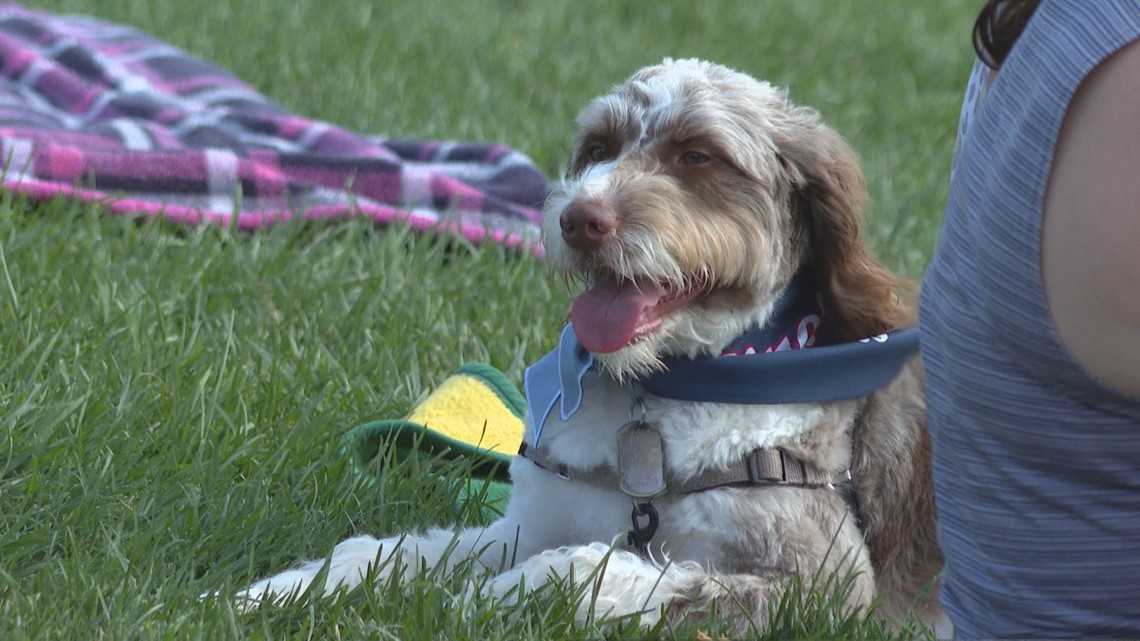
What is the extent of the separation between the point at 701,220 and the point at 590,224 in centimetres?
24

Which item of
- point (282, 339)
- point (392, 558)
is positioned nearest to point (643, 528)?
point (392, 558)

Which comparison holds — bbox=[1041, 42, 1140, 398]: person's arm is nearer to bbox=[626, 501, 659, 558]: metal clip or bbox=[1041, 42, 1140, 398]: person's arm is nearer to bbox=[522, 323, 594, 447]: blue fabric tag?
bbox=[626, 501, 659, 558]: metal clip

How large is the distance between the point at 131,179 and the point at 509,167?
60.5 inches

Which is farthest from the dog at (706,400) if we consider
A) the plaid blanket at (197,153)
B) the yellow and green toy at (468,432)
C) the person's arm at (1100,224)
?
the plaid blanket at (197,153)

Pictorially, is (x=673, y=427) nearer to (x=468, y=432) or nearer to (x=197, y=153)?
(x=468, y=432)

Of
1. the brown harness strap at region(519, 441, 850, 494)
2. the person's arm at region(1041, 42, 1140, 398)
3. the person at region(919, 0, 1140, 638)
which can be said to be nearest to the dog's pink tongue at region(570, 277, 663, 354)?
the brown harness strap at region(519, 441, 850, 494)

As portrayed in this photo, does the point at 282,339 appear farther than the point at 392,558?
Yes

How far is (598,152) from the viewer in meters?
3.38

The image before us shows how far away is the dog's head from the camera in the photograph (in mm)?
3043

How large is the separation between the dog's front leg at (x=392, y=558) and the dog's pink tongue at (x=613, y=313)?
48cm

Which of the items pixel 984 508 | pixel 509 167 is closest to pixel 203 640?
pixel 984 508

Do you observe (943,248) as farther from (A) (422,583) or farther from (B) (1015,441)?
(A) (422,583)

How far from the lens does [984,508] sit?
2.43 m

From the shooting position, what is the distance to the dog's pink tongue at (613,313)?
304cm
